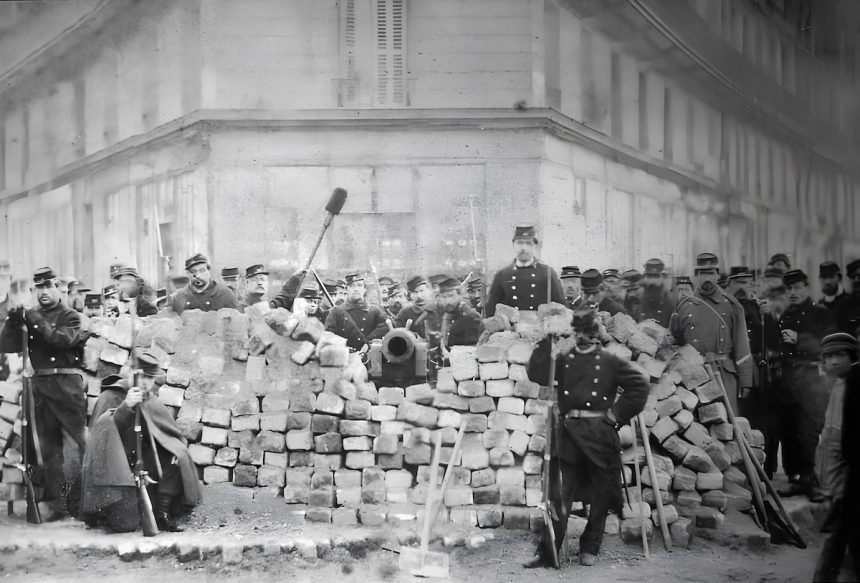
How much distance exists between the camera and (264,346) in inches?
185

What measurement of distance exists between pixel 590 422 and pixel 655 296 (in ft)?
3.24

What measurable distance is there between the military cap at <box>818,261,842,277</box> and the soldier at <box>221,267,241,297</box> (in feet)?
12.2

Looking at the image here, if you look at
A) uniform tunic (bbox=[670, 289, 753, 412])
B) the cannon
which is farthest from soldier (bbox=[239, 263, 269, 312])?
uniform tunic (bbox=[670, 289, 753, 412])

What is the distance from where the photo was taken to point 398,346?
15.5ft

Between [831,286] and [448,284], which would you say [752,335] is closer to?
[831,286]

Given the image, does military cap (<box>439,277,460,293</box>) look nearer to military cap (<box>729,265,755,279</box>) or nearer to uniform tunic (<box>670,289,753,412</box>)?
uniform tunic (<box>670,289,753,412</box>)

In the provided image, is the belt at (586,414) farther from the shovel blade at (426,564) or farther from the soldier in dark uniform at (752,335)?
the soldier in dark uniform at (752,335)

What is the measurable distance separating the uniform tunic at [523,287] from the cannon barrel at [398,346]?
54 cm

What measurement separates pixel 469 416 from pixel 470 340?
0.49 meters

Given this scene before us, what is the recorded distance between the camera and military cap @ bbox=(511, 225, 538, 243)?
4.64 meters

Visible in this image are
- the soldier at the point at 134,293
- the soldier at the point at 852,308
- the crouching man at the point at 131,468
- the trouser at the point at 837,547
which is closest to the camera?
the trouser at the point at 837,547

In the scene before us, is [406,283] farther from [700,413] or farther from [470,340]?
[700,413]

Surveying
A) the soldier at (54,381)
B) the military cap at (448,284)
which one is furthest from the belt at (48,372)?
the military cap at (448,284)

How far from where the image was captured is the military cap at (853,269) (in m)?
4.72
